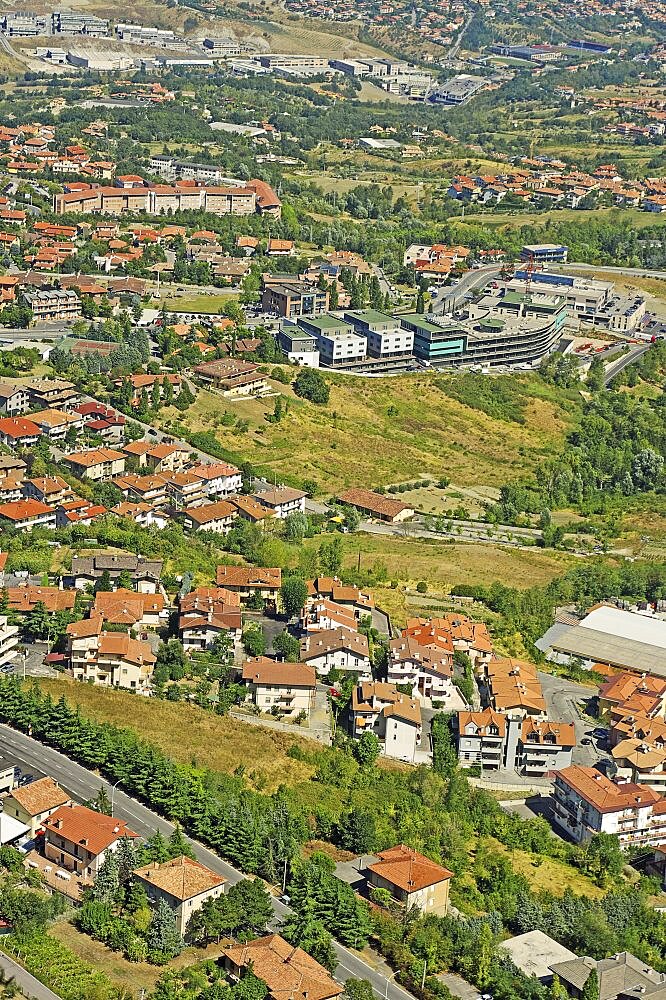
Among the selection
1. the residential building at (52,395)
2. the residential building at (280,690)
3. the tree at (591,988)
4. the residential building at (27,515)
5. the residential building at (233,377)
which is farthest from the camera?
the residential building at (233,377)

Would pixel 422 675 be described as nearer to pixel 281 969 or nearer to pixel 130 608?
pixel 130 608

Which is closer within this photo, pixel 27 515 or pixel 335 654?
pixel 335 654

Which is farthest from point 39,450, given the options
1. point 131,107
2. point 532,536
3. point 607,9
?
point 607,9

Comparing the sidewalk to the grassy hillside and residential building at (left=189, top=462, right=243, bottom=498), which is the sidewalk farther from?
the grassy hillside

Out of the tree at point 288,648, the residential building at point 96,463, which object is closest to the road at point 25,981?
the tree at point 288,648

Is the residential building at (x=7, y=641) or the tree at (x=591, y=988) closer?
the tree at (x=591, y=988)

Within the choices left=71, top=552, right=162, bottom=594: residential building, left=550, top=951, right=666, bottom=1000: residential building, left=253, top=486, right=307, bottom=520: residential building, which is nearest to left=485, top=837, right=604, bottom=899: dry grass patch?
left=550, top=951, right=666, bottom=1000: residential building

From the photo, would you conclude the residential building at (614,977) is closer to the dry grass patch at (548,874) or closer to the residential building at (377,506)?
the dry grass patch at (548,874)

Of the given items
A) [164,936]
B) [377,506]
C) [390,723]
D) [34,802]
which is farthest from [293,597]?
[164,936]
